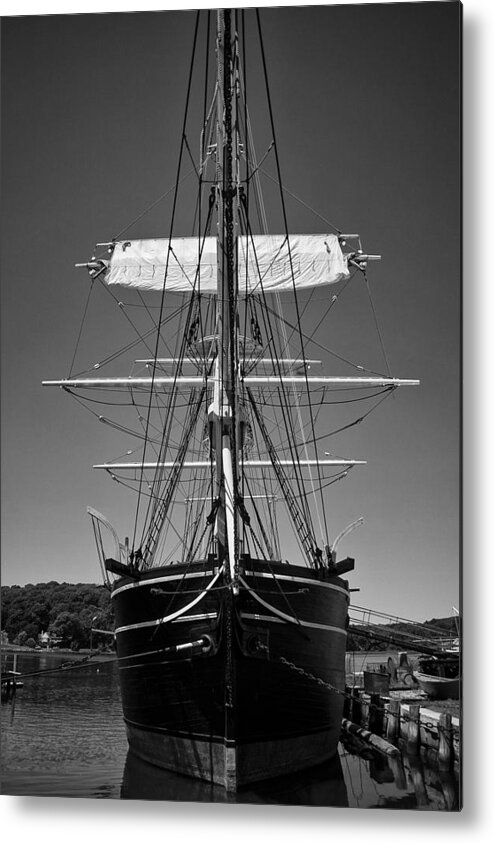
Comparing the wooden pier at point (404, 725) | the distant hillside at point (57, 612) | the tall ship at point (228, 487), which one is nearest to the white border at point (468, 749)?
the wooden pier at point (404, 725)

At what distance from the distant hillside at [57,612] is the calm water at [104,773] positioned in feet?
0.56

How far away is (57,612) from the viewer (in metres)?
6.56

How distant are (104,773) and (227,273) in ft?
10.2

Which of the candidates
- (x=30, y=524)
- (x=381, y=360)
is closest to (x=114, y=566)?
(x=30, y=524)

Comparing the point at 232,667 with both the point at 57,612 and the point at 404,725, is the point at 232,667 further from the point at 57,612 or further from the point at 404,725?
the point at 404,725

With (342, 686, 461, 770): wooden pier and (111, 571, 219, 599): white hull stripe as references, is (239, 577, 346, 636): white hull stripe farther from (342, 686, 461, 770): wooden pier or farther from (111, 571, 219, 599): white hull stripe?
(342, 686, 461, 770): wooden pier

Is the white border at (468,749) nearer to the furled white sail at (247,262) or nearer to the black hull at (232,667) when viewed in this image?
the black hull at (232,667)

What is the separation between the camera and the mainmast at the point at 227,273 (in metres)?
6.05

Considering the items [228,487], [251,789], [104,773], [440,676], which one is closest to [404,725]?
[440,676]

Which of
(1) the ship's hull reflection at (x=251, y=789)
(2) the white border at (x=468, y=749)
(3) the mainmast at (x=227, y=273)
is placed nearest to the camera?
(2) the white border at (x=468, y=749)

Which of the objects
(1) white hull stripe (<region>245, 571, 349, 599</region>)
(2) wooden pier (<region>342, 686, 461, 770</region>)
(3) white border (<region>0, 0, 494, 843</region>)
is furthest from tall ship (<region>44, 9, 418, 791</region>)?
(2) wooden pier (<region>342, 686, 461, 770</region>)

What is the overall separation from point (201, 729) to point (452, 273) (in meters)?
3.28

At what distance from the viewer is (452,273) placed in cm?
564

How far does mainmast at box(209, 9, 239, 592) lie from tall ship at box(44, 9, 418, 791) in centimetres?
1
